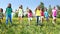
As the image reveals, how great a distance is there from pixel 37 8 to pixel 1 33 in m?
7.74

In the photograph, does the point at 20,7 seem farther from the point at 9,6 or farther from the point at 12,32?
the point at 12,32

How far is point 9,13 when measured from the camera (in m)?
10.5

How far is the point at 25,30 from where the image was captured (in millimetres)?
3518

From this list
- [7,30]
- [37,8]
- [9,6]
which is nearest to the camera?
[7,30]

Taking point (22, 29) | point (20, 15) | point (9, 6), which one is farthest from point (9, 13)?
point (22, 29)

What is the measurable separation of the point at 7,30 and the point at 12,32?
0.08 meters

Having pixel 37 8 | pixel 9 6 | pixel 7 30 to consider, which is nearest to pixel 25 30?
pixel 7 30

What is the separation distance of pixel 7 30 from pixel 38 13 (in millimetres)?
7603

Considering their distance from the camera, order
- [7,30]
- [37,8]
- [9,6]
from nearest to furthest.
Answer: [7,30]
[9,6]
[37,8]

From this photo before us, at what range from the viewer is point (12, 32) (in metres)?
3.37

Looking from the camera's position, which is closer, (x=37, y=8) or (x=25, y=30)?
(x=25, y=30)

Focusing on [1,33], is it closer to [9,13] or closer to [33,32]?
[33,32]

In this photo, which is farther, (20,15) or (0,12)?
(20,15)

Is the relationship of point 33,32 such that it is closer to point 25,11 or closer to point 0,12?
point 0,12
